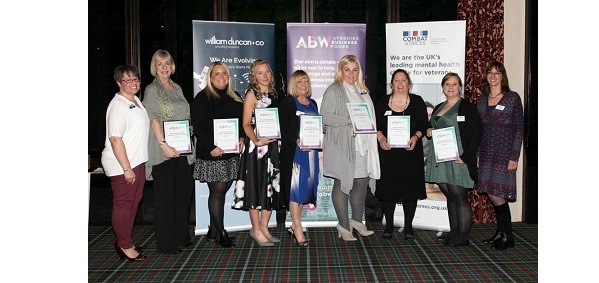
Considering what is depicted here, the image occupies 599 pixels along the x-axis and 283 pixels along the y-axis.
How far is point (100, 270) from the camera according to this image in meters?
4.59

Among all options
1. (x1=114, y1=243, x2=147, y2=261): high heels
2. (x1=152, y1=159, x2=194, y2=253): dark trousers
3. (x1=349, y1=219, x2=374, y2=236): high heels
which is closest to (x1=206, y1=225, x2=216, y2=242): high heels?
(x1=152, y1=159, x2=194, y2=253): dark trousers

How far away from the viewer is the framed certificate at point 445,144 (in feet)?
16.6

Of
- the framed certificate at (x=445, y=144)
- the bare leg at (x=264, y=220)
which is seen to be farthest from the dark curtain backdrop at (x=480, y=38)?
the bare leg at (x=264, y=220)

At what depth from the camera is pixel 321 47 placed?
6.16 meters

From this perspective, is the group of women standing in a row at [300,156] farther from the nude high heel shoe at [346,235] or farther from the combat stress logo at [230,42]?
the combat stress logo at [230,42]

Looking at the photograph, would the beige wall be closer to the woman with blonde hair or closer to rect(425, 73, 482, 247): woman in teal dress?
rect(425, 73, 482, 247): woman in teal dress

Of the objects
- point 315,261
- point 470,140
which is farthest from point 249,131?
point 470,140

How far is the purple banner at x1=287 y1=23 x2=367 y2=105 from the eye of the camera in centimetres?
614

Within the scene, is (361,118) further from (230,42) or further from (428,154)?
(230,42)

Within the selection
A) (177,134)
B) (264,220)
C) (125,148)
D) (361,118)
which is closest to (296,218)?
(264,220)

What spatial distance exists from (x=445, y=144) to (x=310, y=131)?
1200 millimetres
